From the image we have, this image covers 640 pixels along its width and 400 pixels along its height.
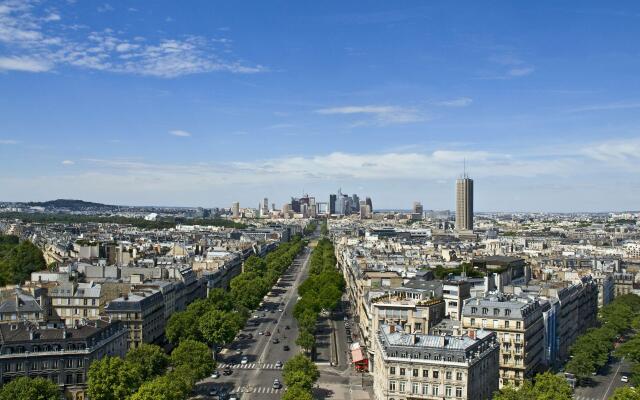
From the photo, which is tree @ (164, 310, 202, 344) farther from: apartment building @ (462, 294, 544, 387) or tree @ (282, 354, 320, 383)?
apartment building @ (462, 294, 544, 387)

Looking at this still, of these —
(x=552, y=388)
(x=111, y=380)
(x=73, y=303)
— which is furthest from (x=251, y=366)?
(x=552, y=388)

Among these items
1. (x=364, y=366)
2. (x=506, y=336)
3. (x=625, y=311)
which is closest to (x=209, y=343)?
(x=364, y=366)

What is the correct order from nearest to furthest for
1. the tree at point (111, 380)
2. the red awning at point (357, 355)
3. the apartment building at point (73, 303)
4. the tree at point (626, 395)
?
the tree at point (626, 395) < the tree at point (111, 380) < the red awning at point (357, 355) < the apartment building at point (73, 303)

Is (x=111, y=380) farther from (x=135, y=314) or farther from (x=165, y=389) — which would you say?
(x=135, y=314)

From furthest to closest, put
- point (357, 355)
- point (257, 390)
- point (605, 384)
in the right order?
point (357, 355) → point (605, 384) → point (257, 390)

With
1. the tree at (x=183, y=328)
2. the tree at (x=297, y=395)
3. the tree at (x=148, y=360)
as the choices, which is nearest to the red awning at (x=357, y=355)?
the tree at (x=183, y=328)

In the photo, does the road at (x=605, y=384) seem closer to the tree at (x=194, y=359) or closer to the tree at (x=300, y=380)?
the tree at (x=300, y=380)
